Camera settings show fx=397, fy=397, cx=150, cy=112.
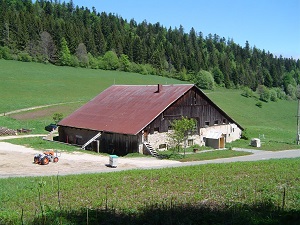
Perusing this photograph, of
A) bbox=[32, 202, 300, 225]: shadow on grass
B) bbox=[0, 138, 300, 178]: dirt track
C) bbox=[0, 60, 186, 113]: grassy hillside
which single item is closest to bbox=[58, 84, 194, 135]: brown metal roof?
bbox=[0, 138, 300, 178]: dirt track

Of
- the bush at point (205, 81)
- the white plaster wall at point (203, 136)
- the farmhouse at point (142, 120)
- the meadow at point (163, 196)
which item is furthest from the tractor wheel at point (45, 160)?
the bush at point (205, 81)

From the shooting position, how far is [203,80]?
112 metres

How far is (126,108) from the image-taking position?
41.7m

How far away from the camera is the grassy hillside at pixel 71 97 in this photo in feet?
191

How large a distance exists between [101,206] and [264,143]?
34154 mm

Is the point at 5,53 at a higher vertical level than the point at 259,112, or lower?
higher

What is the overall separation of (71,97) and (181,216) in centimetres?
6816

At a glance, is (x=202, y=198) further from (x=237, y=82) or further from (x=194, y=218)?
(x=237, y=82)

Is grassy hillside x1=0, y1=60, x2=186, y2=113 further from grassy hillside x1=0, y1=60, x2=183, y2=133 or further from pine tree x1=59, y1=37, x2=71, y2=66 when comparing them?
pine tree x1=59, y1=37, x2=71, y2=66

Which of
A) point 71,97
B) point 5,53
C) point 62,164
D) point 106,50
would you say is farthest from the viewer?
point 106,50

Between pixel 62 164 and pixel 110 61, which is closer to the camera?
pixel 62 164

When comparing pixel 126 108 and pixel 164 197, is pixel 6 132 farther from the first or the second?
pixel 164 197

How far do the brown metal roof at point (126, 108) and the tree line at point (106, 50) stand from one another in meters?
66.3

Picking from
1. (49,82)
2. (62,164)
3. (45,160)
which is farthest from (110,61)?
(45,160)
